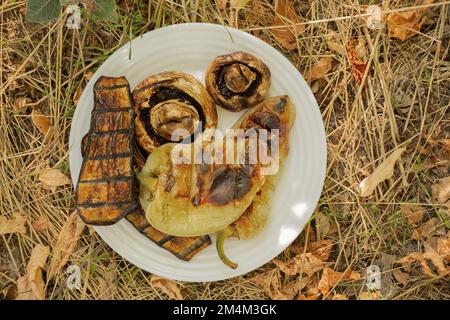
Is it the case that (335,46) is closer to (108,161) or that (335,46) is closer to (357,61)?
(357,61)

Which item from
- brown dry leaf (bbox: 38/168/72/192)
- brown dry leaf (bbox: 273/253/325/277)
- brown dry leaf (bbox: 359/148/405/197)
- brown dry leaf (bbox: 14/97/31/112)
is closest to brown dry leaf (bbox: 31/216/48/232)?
brown dry leaf (bbox: 38/168/72/192)

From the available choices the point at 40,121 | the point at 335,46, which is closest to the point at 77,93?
the point at 40,121

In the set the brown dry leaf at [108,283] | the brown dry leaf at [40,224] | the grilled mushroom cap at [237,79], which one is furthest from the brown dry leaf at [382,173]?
the brown dry leaf at [40,224]

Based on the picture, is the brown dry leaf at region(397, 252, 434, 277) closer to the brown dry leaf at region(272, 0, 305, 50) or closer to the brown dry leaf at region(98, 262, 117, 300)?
the brown dry leaf at region(272, 0, 305, 50)

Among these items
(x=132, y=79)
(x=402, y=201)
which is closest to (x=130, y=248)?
(x=132, y=79)

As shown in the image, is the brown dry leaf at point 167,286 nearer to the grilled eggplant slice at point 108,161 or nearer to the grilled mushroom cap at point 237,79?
the grilled eggplant slice at point 108,161
